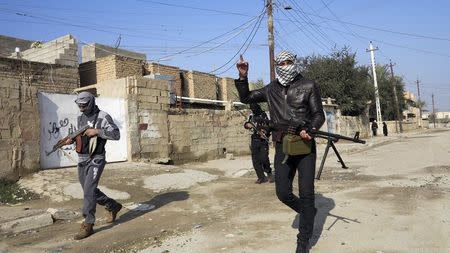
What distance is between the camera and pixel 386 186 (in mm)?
7820

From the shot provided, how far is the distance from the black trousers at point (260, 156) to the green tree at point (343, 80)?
2786 centimetres

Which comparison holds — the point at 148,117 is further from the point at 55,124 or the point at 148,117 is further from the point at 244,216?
the point at 244,216

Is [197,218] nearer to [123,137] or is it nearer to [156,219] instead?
[156,219]

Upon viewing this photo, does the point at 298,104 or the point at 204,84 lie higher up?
the point at 204,84

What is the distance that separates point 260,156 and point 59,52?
11756 mm

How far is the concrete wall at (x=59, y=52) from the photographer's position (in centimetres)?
1753

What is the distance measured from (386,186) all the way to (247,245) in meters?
4.17

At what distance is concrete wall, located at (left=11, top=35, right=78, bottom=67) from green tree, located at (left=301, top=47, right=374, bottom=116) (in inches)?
877

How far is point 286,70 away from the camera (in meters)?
4.23

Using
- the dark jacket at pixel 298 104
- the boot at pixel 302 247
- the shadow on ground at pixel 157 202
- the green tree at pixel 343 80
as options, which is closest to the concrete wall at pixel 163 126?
the shadow on ground at pixel 157 202

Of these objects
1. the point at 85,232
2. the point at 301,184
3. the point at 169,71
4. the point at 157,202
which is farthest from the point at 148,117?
the point at 169,71

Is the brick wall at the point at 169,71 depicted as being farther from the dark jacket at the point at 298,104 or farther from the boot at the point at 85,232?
the dark jacket at the point at 298,104

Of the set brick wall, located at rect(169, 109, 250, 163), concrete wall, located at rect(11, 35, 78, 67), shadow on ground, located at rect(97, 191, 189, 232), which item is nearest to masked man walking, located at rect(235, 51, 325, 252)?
shadow on ground, located at rect(97, 191, 189, 232)

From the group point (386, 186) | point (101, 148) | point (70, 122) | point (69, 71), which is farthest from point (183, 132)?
point (101, 148)
